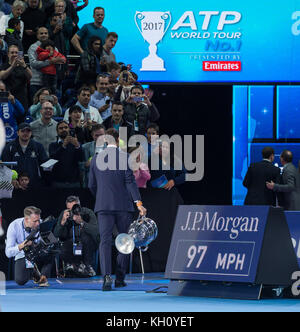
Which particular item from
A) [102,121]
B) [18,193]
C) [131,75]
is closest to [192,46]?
[131,75]

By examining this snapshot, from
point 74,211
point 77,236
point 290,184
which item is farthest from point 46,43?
point 290,184

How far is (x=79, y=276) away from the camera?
1406 cm

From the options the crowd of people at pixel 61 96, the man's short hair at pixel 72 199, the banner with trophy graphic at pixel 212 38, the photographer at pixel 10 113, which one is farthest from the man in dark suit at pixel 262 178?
the banner with trophy graphic at pixel 212 38

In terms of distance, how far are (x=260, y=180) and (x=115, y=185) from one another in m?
4.21

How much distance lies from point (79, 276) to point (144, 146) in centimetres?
264

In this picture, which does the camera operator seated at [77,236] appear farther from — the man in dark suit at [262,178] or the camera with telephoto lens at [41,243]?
the man in dark suit at [262,178]

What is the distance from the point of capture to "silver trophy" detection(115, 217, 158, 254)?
1172 cm

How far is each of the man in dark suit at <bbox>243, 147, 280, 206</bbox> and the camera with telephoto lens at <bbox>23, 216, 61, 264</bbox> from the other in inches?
164

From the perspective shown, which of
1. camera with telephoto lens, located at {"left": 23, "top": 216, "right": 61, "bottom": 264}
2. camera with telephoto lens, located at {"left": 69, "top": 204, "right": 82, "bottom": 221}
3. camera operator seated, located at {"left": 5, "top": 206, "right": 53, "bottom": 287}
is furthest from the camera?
camera with telephoto lens, located at {"left": 69, "top": 204, "right": 82, "bottom": 221}

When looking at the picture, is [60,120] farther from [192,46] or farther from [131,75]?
[192,46]

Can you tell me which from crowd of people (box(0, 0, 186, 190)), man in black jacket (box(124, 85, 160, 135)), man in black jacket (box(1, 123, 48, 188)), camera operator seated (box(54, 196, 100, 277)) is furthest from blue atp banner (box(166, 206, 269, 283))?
man in black jacket (box(124, 85, 160, 135))

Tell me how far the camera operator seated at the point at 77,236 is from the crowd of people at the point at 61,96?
896 millimetres

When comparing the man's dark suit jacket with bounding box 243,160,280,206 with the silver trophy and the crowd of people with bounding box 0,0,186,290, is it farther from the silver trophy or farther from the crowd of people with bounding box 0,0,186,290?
the silver trophy

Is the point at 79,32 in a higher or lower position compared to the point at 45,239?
higher
